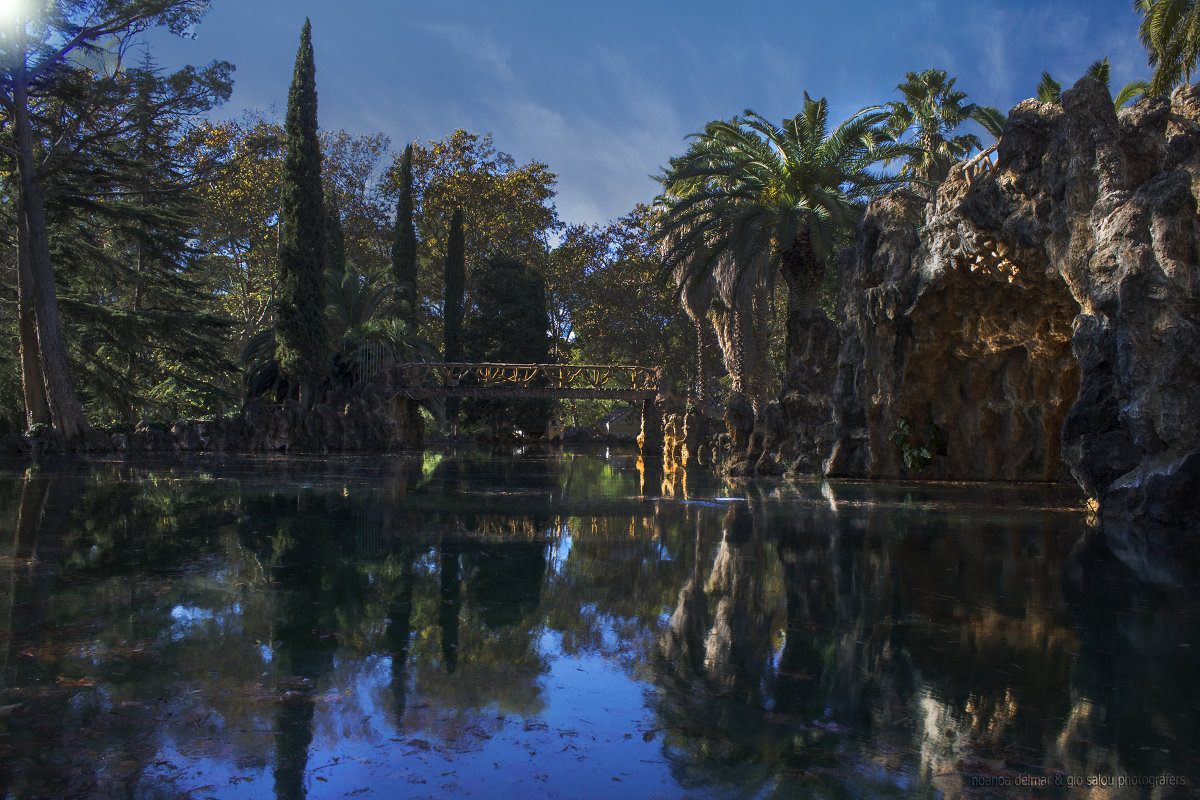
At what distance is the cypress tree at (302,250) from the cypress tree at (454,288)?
12.3m

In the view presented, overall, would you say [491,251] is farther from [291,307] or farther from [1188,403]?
[1188,403]

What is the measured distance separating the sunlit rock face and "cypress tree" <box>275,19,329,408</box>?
19378 millimetres

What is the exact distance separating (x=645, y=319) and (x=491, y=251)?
9.67m

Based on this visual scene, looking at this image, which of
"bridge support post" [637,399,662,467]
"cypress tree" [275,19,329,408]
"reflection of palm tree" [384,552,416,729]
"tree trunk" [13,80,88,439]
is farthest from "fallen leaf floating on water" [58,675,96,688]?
"bridge support post" [637,399,662,467]

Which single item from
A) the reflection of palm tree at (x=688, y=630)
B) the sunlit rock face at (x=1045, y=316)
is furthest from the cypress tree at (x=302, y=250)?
the reflection of palm tree at (x=688, y=630)

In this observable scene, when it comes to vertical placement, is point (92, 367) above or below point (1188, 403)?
above

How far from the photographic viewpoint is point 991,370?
67.1ft

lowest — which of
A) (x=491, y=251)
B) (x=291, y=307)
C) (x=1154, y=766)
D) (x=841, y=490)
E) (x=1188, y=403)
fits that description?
(x=1154, y=766)

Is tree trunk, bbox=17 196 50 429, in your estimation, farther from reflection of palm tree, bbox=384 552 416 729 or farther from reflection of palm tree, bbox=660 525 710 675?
reflection of palm tree, bbox=660 525 710 675

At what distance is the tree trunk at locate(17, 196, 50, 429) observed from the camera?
1024 inches

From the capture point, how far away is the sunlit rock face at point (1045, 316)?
11664 millimetres

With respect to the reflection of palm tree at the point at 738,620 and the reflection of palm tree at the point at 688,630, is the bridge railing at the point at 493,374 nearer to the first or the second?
the reflection of palm tree at the point at 738,620

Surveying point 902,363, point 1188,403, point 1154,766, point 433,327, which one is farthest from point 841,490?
point 433,327

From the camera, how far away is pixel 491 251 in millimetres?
50188
